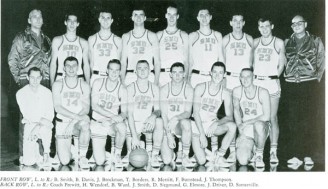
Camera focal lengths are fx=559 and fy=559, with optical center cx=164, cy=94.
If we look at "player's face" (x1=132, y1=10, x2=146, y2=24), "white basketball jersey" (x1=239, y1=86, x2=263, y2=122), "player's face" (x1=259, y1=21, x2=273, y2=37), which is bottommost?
"white basketball jersey" (x1=239, y1=86, x2=263, y2=122)

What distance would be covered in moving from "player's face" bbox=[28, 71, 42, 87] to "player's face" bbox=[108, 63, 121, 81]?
29 centimetres

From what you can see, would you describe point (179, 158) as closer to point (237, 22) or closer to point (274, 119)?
point (274, 119)

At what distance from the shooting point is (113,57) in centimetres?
229

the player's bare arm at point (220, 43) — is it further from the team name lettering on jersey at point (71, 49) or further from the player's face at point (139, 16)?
the team name lettering on jersey at point (71, 49)

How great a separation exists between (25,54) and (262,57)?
972 mm

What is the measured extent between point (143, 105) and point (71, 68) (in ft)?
1.09

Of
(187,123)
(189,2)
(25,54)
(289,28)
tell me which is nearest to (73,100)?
(25,54)

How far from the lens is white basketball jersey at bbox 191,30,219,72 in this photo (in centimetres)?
228

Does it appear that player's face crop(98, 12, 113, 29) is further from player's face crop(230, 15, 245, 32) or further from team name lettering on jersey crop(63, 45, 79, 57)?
player's face crop(230, 15, 245, 32)

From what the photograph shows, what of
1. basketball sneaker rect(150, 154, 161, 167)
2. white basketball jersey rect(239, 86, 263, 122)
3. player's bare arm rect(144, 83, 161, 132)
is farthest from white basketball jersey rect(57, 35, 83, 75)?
white basketball jersey rect(239, 86, 263, 122)

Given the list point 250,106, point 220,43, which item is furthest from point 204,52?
point 250,106

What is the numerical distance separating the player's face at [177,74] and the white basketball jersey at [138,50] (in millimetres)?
90

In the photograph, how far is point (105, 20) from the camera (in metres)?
2.29

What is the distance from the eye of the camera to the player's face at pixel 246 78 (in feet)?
7.47
